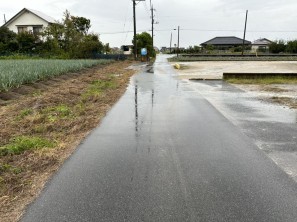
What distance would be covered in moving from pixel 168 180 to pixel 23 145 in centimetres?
280

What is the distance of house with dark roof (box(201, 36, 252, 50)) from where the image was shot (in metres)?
87.5

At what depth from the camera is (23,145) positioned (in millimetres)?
4664

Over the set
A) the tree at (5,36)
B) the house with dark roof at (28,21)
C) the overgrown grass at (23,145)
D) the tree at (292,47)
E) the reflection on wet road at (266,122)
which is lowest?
the reflection on wet road at (266,122)

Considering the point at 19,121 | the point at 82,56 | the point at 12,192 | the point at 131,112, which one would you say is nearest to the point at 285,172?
the point at 12,192

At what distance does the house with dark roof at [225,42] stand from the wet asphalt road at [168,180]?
85431 mm

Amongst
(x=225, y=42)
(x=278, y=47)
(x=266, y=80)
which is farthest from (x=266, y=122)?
(x=225, y=42)

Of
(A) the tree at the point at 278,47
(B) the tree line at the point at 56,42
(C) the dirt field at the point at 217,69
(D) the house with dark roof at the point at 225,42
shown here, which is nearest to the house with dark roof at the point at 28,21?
(B) the tree line at the point at 56,42

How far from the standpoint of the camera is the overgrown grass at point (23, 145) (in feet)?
14.5

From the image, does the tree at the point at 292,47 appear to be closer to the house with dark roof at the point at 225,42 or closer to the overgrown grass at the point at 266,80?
the house with dark roof at the point at 225,42

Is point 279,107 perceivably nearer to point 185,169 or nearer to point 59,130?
point 185,169

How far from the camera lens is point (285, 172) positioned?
3732mm

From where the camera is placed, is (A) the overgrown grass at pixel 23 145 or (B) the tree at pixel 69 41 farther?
(B) the tree at pixel 69 41

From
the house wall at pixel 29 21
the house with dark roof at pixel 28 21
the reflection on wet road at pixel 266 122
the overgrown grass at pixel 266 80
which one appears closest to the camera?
the reflection on wet road at pixel 266 122

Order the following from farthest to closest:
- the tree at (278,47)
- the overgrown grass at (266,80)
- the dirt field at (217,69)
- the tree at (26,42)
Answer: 1. the tree at (278,47)
2. the tree at (26,42)
3. the dirt field at (217,69)
4. the overgrown grass at (266,80)
